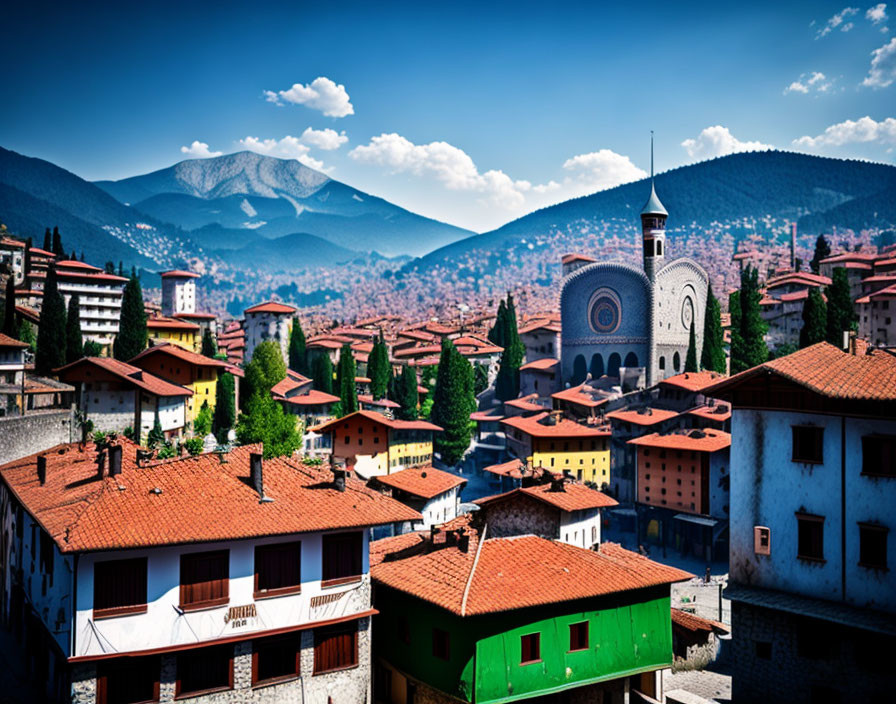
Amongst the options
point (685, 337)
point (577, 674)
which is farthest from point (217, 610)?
point (685, 337)

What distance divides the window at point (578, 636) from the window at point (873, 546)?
9130mm

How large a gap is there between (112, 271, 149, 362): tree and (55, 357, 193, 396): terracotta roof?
33.3ft

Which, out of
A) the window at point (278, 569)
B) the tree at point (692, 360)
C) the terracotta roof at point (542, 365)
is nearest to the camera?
the window at point (278, 569)

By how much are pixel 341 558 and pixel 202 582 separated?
380 centimetres

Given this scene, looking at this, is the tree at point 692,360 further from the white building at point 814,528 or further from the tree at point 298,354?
the white building at point 814,528

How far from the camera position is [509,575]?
24469mm

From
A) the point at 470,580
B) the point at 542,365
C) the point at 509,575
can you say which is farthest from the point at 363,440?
the point at 470,580

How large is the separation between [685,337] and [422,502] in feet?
180

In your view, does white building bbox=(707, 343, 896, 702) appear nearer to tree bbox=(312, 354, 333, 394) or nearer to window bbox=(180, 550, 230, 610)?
window bbox=(180, 550, 230, 610)

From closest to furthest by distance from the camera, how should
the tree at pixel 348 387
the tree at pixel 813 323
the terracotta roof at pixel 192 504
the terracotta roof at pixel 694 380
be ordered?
1. the terracotta roof at pixel 192 504
2. the tree at pixel 813 323
3. the terracotta roof at pixel 694 380
4. the tree at pixel 348 387

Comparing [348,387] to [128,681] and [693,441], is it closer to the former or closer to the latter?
[693,441]

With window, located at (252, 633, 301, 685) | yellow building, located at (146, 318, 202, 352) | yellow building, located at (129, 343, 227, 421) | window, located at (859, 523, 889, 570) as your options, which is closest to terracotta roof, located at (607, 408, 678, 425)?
yellow building, located at (129, 343, 227, 421)

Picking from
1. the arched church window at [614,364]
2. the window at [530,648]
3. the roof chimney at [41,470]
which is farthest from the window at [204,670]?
the arched church window at [614,364]

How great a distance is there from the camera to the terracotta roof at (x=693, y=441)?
195 ft
